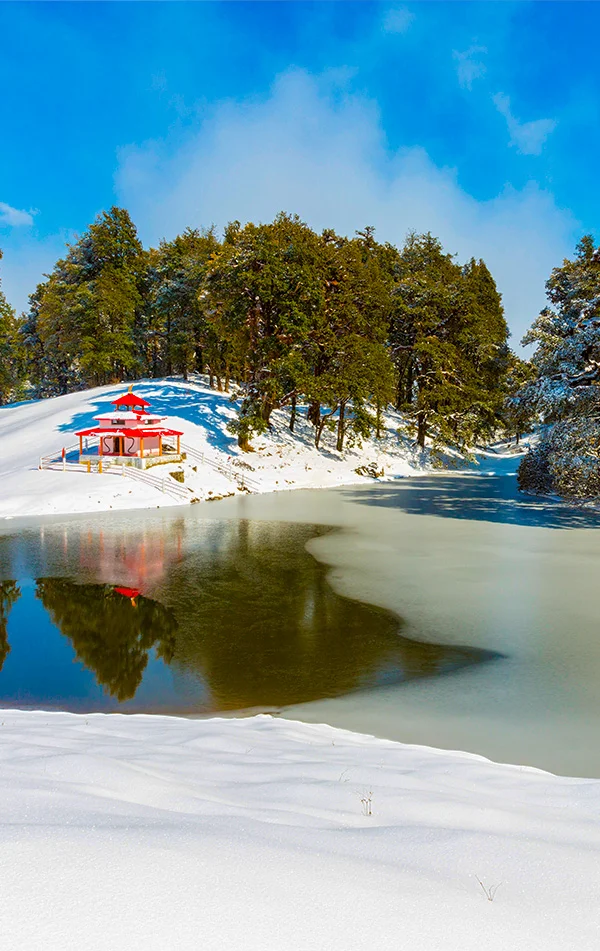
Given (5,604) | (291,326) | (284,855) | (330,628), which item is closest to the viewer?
(284,855)

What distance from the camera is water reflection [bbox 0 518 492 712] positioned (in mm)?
9141

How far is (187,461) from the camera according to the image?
3662cm

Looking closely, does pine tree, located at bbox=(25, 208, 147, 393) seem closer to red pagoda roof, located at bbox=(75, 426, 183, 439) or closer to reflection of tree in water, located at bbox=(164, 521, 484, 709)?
red pagoda roof, located at bbox=(75, 426, 183, 439)

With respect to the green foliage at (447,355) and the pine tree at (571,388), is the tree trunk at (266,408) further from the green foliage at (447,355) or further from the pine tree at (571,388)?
the pine tree at (571,388)

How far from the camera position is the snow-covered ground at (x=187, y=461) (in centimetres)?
2880

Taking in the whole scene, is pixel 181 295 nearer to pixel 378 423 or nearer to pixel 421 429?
pixel 378 423

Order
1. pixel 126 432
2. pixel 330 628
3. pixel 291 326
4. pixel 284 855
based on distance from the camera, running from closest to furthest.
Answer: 1. pixel 284 855
2. pixel 330 628
3. pixel 126 432
4. pixel 291 326

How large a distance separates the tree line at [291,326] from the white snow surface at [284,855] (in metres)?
27.0

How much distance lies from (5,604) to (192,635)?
203 inches

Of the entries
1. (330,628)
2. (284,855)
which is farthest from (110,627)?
(284,855)

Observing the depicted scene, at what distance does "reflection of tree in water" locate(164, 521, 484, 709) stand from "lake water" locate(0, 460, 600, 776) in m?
0.05

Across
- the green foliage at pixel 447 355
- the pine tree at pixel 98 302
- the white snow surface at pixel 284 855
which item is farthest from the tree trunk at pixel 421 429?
the white snow surface at pixel 284 855

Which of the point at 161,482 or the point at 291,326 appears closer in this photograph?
the point at 161,482

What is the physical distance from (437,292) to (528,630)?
1755 inches
